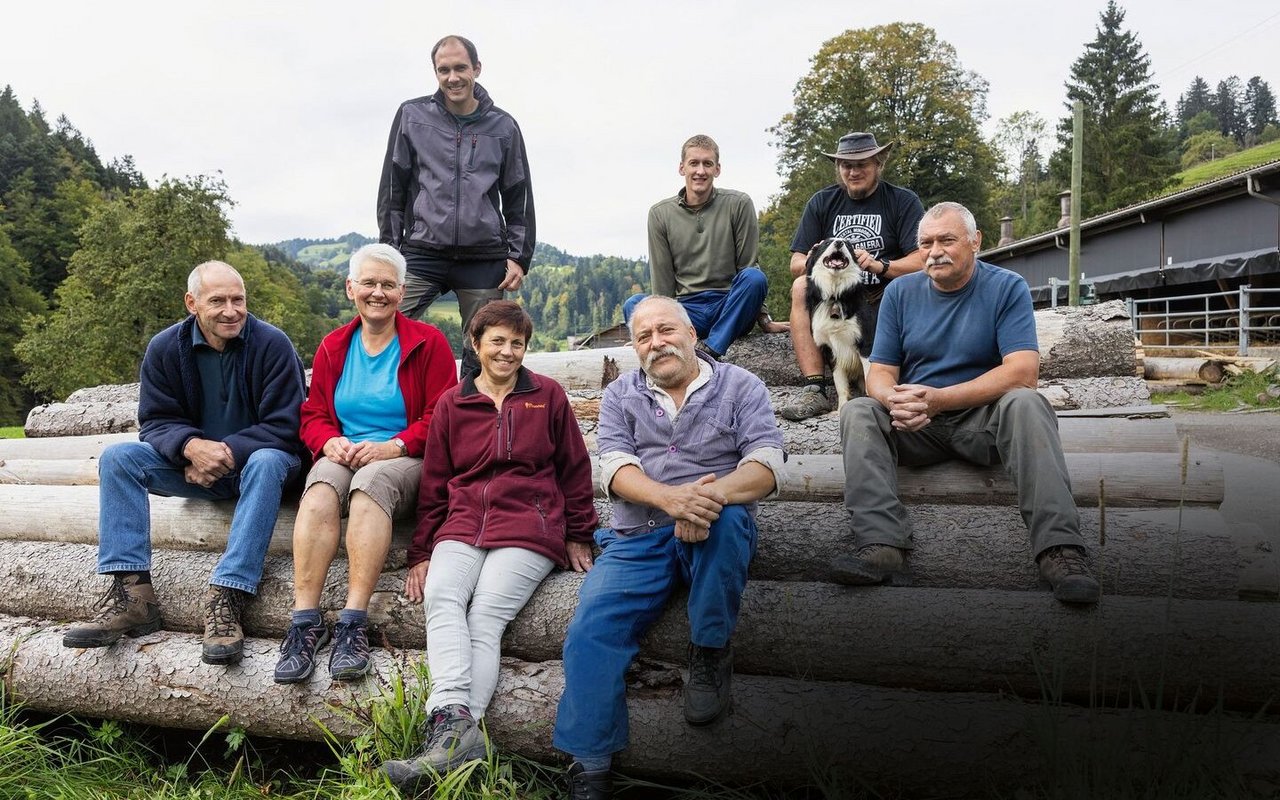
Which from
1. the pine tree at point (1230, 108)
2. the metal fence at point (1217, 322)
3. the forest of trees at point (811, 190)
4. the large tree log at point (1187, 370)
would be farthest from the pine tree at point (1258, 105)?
the large tree log at point (1187, 370)

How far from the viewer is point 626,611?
9.59 feet

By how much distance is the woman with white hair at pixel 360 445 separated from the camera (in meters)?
3.28

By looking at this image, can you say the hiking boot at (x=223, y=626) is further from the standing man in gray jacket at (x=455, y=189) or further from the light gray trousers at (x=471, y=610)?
the standing man in gray jacket at (x=455, y=189)

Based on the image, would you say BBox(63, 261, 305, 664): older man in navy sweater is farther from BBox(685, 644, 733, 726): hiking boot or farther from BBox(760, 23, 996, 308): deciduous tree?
BBox(760, 23, 996, 308): deciduous tree

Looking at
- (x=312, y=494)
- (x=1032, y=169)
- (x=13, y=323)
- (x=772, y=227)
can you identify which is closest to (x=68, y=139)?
(x=13, y=323)

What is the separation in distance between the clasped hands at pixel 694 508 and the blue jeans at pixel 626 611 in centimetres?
6

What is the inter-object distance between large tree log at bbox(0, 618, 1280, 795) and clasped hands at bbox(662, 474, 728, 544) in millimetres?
620

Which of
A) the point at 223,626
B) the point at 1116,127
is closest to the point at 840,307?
the point at 223,626

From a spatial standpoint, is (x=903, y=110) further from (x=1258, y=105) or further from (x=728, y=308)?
(x=1258, y=105)

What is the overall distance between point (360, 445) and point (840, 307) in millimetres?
3070

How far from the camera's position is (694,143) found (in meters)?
5.53

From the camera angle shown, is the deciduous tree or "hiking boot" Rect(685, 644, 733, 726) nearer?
"hiking boot" Rect(685, 644, 733, 726)

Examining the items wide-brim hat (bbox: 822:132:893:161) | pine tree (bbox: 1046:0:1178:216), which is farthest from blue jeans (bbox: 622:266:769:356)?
pine tree (bbox: 1046:0:1178:216)

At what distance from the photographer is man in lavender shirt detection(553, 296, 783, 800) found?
2.78m
